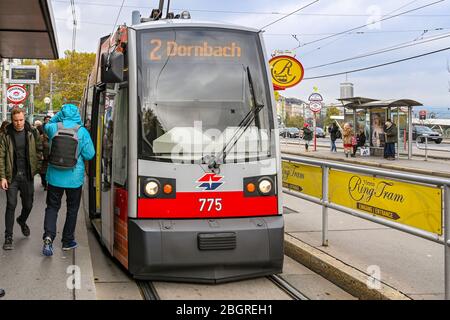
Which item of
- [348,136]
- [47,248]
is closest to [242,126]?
[47,248]

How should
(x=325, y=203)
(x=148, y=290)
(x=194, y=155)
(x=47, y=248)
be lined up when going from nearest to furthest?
(x=148, y=290)
(x=194, y=155)
(x=47, y=248)
(x=325, y=203)

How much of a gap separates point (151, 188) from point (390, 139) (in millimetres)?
18062

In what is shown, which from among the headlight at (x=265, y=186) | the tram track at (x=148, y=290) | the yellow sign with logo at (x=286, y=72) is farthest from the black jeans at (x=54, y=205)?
the yellow sign with logo at (x=286, y=72)

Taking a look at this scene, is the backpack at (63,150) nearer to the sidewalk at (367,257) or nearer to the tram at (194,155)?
the tram at (194,155)

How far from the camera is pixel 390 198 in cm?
524

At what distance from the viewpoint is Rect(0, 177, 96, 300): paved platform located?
477cm

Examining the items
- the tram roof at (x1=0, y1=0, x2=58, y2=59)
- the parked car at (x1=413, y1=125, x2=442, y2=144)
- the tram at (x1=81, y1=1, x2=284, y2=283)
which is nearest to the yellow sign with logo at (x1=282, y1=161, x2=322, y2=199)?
the tram at (x1=81, y1=1, x2=284, y2=283)

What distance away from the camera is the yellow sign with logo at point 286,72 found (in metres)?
9.94

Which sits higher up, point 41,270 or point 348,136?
point 348,136

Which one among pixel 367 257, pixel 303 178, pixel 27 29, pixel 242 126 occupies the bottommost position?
pixel 367 257

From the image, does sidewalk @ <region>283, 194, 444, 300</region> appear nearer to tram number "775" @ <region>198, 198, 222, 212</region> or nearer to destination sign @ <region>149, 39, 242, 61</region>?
tram number "775" @ <region>198, 198, 222, 212</region>

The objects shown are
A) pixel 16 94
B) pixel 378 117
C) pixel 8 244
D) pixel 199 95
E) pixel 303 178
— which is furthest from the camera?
pixel 378 117

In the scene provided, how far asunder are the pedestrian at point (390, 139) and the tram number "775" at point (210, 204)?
17196 millimetres

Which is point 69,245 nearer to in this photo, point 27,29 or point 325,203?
point 325,203
